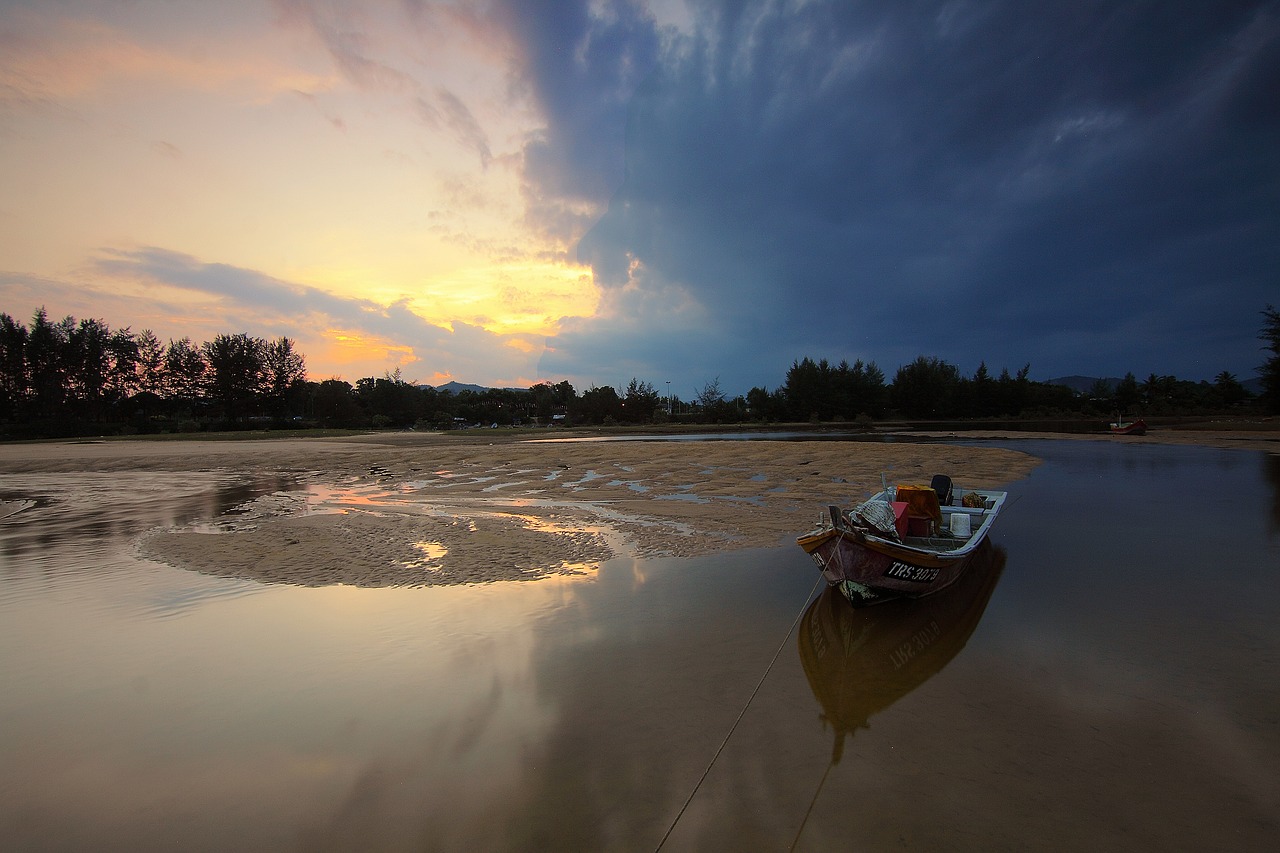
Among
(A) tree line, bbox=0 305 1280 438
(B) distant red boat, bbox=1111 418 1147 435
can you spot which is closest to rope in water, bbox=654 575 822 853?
(B) distant red boat, bbox=1111 418 1147 435

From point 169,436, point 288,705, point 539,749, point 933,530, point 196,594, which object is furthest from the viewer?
point 169,436

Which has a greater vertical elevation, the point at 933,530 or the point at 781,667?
the point at 933,530

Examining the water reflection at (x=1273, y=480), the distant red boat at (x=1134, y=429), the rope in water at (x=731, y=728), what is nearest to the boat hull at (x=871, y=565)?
the rope in water at (x=731, y=728)

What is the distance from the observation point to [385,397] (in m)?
100

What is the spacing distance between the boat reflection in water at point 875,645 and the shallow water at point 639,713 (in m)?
0.04

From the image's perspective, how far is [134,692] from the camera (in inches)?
244

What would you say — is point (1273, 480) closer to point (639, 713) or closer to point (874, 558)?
point (874, 558)

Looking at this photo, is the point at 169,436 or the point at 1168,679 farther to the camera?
the point at 169,436

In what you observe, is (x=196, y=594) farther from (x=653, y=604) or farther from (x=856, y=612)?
(x=856, y=612)

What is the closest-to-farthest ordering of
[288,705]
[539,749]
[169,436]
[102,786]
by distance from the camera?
[102,786], [539,749], [288,705], [169,436]

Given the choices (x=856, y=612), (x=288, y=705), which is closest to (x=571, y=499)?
(x=856, y=612)

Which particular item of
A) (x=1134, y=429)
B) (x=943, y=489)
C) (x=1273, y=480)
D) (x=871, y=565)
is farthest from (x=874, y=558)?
(x=1134, y=429)

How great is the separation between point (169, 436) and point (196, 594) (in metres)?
62.8

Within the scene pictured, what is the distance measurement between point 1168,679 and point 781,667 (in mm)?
4229
